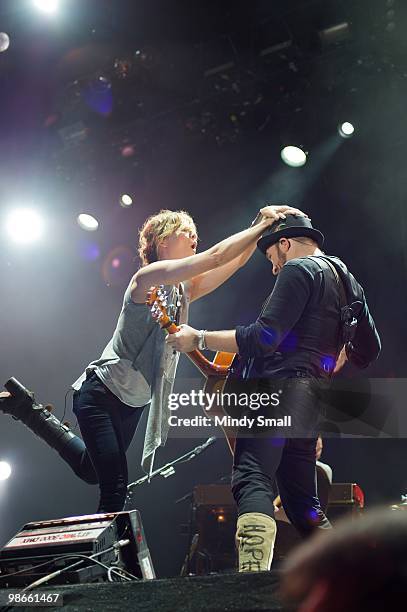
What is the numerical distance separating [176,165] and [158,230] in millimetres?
4385

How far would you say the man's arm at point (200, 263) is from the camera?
3039 millimetres

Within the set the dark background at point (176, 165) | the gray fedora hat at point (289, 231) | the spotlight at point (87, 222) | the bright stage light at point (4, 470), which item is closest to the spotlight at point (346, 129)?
the dark background at point (176, 165)

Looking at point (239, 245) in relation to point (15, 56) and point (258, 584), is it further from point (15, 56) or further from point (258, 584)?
point (15, 56)

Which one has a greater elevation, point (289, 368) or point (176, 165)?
point (176, 165)

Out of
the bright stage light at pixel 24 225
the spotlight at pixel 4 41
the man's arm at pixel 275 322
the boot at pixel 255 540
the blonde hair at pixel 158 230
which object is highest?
the spotlight at pixel 4 41

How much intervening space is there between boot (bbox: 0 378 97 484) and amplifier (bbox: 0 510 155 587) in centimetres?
70

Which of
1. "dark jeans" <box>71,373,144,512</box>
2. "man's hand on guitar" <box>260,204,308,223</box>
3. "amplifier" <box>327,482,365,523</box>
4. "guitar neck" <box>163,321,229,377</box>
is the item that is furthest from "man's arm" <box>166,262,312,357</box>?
"amplifier" <box>327,482,365,523</box>

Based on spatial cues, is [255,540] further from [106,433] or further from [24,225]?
[24,225]

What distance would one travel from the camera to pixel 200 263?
3.04m

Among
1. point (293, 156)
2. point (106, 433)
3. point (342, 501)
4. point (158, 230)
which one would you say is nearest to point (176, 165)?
point (293, 156)

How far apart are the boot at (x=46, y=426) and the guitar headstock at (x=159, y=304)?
1.01 m

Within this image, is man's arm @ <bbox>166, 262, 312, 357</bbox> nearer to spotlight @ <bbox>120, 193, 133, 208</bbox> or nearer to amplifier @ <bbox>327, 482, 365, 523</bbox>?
amplifier @ <bbox>327, 482, 365, 523</bbox>

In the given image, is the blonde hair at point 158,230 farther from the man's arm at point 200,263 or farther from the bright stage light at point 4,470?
the bright stage light at point 4,470

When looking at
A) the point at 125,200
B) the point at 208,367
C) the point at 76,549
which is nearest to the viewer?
the point at 76,549
